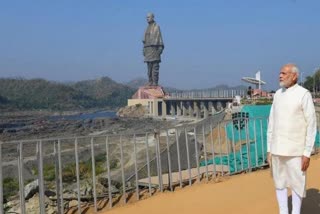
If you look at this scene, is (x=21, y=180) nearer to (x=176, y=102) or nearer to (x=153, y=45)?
(x=176, y=102)

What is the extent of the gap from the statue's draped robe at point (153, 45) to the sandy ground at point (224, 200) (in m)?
75.9

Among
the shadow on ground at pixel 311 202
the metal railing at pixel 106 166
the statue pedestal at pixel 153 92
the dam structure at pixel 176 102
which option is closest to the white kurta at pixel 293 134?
the shadow on ground at pixel 311 202

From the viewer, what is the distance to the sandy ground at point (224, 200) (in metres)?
6.18

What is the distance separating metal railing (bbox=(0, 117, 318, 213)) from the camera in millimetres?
6254

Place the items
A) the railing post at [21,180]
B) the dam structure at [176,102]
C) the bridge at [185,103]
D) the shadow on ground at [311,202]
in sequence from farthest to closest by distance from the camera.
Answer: the dam structure at [176,102] < the bridge at [185,103] < the shadow on ground at [311,202] < the railing post at [21,180]

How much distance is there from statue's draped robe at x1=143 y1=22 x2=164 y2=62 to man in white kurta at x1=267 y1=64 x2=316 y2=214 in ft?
258

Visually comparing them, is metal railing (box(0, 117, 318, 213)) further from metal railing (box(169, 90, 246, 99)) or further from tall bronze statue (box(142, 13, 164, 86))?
tall bronze statue (box(142, 13, 164, 86))

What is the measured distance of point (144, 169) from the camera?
864 centimetres

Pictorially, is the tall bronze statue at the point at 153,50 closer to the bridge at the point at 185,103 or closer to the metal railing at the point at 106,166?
the bridge at the point at 185,103

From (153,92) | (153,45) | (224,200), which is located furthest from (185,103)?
(224,200)

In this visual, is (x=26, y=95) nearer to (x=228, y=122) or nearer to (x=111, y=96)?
(x=111, y=96)

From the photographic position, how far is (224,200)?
6.71 m

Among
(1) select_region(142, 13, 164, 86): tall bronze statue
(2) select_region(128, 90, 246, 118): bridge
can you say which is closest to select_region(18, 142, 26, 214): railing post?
(2) select_region(128, 90, 246, 118): bridge

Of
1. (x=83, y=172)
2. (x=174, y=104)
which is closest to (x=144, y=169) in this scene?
(x=83, y=172)
